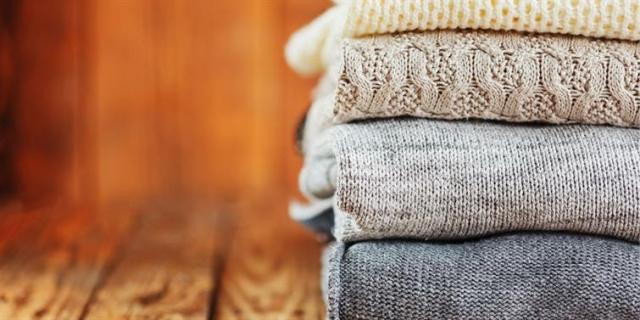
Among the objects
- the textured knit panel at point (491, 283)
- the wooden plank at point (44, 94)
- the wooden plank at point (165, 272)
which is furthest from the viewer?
the wooden plank at point (44, 94)

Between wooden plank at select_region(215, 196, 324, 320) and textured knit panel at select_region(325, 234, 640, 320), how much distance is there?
0.13m

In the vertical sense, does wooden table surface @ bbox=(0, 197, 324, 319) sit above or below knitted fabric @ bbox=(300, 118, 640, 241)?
below

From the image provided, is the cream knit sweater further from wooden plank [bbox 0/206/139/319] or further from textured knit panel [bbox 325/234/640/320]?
wooden plank [bbox 0/206/139/319]

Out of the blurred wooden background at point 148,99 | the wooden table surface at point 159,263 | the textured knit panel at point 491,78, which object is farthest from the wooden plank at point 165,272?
the textured knit panel at point 491,78

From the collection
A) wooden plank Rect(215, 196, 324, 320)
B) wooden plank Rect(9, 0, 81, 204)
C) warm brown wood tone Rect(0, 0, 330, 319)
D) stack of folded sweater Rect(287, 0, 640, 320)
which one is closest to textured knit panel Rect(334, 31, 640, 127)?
stack of folded sweater Rect(287, 0, 640, 320)

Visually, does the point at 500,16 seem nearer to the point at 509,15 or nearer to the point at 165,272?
the point at 509,15

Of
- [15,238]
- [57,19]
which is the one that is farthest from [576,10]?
[57,19]

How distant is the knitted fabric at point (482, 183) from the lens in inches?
23.3

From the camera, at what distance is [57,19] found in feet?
3.84

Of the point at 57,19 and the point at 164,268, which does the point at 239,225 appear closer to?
the point at 164,268

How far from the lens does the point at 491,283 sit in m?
0.59

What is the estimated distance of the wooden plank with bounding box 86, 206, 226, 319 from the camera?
2.36 ft

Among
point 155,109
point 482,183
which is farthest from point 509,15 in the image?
point 155,109

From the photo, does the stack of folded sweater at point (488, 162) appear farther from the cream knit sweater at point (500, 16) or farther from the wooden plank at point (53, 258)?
the wooden plank at point (53, 258)
